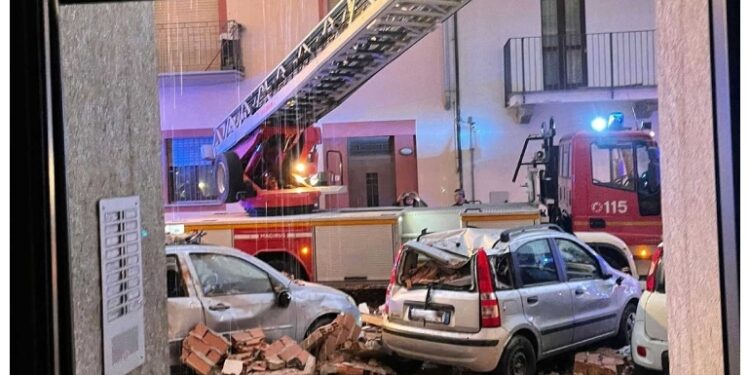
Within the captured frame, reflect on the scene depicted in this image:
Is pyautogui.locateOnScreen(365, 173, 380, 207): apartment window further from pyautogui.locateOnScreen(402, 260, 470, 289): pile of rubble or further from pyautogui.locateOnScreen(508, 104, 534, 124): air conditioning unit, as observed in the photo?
pyautogui.locateOnScreen(508, 104, 534, 124): air conditioning unit

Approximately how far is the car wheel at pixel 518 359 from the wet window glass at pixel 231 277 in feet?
4.43

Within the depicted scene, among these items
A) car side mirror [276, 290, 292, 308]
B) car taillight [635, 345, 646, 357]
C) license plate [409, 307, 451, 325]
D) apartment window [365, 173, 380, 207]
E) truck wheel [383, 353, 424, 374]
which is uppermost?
apartment window [365, 173, 380, 207]

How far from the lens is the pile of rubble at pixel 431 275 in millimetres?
2867

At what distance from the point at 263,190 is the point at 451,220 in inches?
47.4

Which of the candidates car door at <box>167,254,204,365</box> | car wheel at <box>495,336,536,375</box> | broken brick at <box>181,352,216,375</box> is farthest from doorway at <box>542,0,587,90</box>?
broken brick at <box>181,352,216,375</box>

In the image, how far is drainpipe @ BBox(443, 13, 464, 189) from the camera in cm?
299

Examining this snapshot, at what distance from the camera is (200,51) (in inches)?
119

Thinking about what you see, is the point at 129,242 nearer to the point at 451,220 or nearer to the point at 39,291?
the point at 39,291

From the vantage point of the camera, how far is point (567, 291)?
2842 mm

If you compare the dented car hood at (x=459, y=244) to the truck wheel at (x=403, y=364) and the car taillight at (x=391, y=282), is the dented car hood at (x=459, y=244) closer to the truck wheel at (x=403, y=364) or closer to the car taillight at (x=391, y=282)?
the car taillight at (x=391, y=282)

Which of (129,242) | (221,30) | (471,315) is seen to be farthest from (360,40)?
(129,242)

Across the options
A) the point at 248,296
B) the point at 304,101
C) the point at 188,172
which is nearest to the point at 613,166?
the point at 304,101

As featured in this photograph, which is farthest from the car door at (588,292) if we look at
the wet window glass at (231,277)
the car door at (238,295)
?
the wet window glass at (231,277)

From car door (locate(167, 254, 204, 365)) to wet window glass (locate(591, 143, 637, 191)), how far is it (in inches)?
92.2
